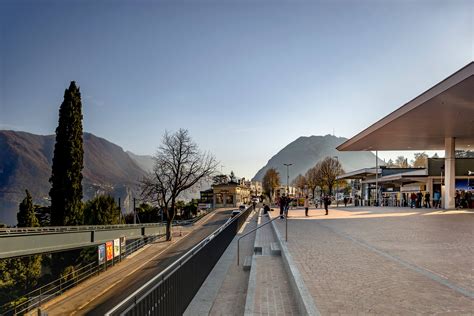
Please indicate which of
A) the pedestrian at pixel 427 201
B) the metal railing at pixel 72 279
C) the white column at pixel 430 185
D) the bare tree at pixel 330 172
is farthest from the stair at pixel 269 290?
the bare tree at pixel 330 172

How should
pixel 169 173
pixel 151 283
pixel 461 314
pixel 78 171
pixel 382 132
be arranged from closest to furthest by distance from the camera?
1. pixel 151 283
2. pixel 461 314
3. pixel 382 132
4. pixel 78 171
5. pixel 169 173

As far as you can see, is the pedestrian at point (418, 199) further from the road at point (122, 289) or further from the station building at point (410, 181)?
the road at point (122, 289)

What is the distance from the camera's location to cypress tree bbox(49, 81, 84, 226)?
31.4m

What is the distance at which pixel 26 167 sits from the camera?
487 feet

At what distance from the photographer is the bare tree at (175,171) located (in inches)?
1571

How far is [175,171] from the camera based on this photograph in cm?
4197

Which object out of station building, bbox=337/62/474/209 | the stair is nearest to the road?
the stair

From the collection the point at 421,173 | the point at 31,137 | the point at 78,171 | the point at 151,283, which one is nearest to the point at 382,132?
the point at 421,173

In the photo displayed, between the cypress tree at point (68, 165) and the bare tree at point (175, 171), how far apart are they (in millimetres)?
8244

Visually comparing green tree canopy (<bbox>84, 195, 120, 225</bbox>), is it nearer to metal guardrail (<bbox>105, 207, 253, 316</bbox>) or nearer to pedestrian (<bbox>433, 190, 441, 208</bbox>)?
pedestrian (<bbox>433, 190, 441, 208</bbox>)

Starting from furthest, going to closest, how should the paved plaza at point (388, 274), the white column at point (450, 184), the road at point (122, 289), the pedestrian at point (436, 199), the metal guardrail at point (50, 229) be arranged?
the pedestrian at point (436, 199)
the white column at point (450, 184)
the road at point (122, 289)
the metal guardrail at point (50, 229)
the paved plaza at point (388, 274)

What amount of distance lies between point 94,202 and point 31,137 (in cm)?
17946

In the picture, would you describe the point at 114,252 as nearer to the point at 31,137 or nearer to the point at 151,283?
the point at 151,283

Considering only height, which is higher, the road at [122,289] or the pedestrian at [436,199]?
the pedestrian at [436,199]
